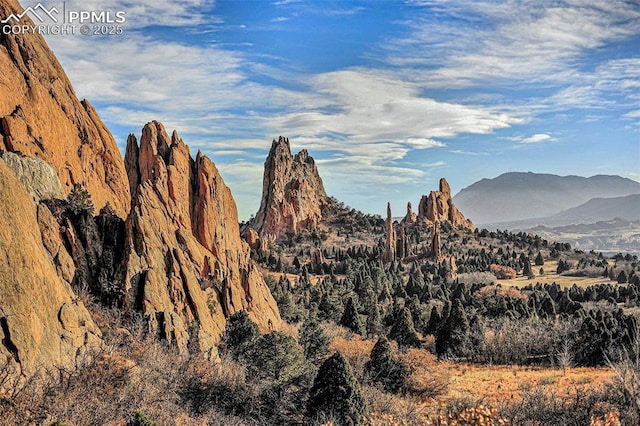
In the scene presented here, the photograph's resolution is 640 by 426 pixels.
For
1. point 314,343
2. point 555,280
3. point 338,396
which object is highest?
point 338,396

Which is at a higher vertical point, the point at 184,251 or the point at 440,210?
the point at 440,210

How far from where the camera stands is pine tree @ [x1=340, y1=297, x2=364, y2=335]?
57.9 m

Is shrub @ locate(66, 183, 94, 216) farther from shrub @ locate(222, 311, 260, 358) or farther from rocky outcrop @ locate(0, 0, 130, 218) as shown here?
shrub @ locate(222, 311, 260, 358)

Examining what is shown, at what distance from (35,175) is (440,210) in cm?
16616

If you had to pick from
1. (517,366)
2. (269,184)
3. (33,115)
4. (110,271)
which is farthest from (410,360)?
(269,184)

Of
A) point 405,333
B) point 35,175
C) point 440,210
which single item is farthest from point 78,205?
point 440,210

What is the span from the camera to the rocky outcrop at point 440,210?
606ft

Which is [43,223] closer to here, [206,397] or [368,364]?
[206,397]

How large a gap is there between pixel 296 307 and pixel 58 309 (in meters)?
39.4

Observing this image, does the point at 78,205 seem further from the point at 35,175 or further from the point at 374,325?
the point at 374,325

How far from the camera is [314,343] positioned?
44.5 m

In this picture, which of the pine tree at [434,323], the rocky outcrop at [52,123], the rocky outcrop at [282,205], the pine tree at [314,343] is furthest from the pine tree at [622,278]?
the rocky outcrop at [52,123]

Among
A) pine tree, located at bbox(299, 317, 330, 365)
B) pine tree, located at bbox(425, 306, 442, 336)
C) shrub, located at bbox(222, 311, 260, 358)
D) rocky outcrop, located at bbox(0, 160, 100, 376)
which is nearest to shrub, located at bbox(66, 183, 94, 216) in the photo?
rocky outcrop, located at bbox(0, 160, 100, 376)

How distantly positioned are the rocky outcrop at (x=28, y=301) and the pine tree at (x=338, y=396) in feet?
42.3
